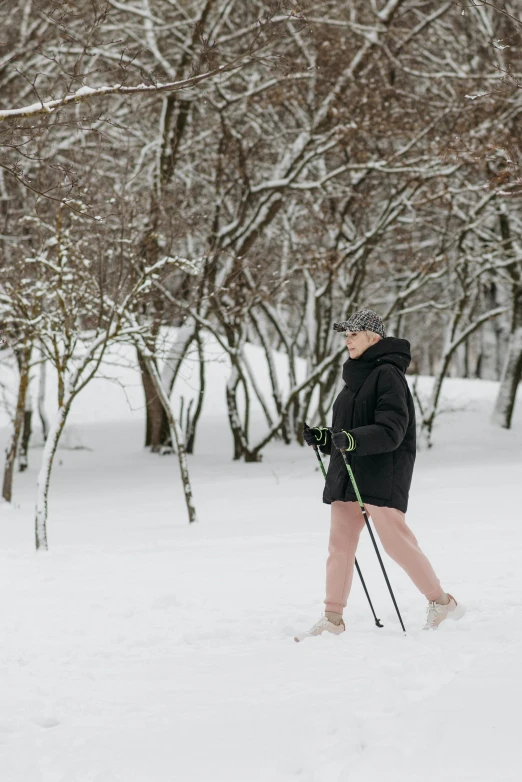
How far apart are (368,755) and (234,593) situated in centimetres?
298

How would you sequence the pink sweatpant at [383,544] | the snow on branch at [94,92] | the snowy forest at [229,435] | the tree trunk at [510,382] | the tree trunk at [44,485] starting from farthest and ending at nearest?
the tree trunk at [510,382]
the tree trunk at [44,485]
the pink sweatpant at [383,544]
the snow on branch at [94,92]
the snowy forest at [229,435]

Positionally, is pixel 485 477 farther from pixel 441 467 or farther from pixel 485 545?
pixel 485 545

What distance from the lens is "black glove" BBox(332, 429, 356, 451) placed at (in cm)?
452

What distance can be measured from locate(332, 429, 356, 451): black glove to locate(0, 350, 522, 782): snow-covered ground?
3.50ft

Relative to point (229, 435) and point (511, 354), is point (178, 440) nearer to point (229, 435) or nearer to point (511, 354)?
point (511, 354)

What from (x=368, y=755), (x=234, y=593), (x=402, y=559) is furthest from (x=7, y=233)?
(x=368, y=755)

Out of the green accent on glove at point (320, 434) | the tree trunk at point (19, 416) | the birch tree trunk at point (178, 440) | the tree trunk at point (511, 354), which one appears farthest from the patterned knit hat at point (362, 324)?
the tree trunk at point (511, 354)

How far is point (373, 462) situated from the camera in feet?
15.5

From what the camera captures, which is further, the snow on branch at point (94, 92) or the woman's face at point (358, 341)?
the woman's face at point (358, 341)

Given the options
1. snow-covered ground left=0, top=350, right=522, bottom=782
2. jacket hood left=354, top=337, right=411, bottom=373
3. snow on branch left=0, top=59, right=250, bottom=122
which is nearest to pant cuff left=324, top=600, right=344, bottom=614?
snow-covered ground left=0, top=350, right=522, bottom=782

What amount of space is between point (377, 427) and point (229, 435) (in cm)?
1512

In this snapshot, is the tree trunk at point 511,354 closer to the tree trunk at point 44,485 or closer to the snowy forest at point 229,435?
the snowy forest at point 229,435

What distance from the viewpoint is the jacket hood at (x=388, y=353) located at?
4797 mm

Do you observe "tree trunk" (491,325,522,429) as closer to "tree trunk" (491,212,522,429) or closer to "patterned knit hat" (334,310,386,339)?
"tree trunk" (491,212,522,429)
